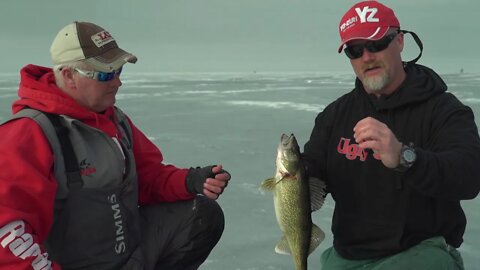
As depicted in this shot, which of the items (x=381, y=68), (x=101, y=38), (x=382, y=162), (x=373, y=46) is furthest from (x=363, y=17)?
(x=101, y=38)

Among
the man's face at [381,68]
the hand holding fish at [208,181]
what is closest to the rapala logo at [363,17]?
the man's face at [381,68]

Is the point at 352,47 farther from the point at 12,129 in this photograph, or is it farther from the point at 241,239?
the point at 241,239

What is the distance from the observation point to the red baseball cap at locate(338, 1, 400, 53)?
108 inches

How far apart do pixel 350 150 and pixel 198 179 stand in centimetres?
100

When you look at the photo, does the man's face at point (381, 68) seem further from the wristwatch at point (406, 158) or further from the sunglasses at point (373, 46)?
the wristwatch at point (406, 158)

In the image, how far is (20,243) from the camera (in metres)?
1.95

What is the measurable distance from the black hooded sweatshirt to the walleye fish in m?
0.28

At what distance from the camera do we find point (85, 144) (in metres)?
2.43

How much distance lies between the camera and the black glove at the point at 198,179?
115 inches

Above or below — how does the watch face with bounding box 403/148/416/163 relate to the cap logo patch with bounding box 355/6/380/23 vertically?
below

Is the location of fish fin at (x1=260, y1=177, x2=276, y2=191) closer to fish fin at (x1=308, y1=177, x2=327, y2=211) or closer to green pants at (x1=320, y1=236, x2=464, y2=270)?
fish fin at (x1=308, y1=177, x2=327, y2=211)

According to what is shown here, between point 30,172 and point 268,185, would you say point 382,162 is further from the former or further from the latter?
point 30,172

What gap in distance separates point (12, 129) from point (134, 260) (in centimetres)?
106

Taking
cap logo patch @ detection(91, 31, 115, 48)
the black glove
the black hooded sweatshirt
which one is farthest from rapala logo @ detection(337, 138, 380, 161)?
cap logo patch @ detection(91, 31, 115, 48)
